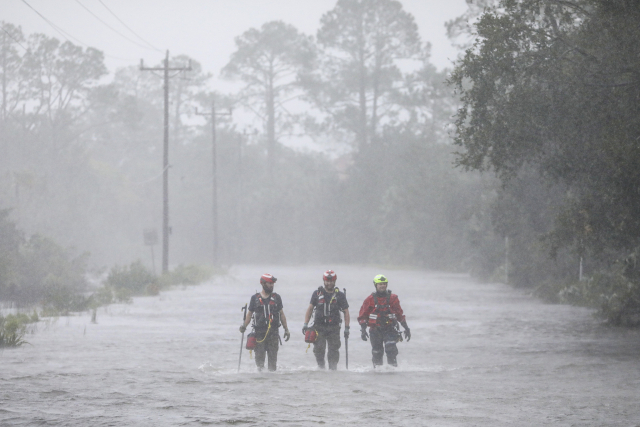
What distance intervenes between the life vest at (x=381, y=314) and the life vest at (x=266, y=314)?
4.99 feet

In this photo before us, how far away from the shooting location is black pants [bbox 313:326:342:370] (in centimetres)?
1455

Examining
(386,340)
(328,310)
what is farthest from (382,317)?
(328,310)

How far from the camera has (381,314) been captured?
581 inches

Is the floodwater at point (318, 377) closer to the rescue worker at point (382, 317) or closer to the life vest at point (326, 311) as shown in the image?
the rescue worker at point (382, 317)

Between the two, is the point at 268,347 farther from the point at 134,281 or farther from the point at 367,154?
the point at 367,154

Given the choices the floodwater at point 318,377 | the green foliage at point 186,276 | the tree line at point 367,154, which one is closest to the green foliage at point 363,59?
the tree line at point 367,154

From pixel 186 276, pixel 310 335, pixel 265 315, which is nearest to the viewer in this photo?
pixel 265 315

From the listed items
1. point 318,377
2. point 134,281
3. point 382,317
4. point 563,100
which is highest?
point 563,100

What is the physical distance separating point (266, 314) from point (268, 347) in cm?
58

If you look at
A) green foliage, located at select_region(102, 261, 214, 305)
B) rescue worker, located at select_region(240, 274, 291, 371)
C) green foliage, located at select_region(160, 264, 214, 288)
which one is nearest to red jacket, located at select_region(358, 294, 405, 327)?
rescue worker, located at select_region(240, 274, 291, 371)

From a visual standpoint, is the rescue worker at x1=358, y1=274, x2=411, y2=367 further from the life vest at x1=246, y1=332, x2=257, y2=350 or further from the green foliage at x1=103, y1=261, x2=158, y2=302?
the green foliage at x1=103, y1=261, x2=158, y2=302

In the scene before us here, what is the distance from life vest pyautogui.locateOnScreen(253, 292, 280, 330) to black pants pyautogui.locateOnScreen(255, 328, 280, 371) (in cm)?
11

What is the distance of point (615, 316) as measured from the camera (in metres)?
23.3

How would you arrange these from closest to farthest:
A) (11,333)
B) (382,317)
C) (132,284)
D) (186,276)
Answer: (382,317) → (11,333) → (132,284) → (186,276)
